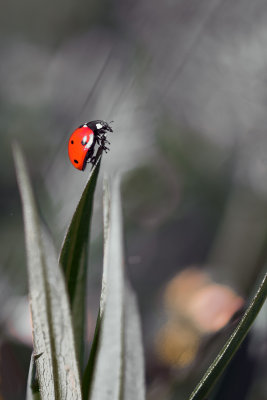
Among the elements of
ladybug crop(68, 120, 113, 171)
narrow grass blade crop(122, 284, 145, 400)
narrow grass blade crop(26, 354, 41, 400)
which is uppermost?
ladybug crop(68, 120, 113, 171)

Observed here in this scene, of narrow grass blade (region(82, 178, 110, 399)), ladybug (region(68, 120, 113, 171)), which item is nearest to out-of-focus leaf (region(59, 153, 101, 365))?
narrow grass blade (region(82, 178, 110, 399))

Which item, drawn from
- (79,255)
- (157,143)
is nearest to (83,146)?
(79,255)

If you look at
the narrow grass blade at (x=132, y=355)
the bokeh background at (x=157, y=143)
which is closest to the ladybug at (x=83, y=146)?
the bokeh background at (x=157, y=143)

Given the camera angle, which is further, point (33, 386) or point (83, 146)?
point (83, 146)

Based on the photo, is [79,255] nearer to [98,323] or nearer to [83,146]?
[98,323]

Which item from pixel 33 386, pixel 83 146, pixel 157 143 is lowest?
pixel 33 386

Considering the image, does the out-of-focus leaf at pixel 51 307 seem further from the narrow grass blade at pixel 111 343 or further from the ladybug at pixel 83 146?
the ladybug at pixel 83 146

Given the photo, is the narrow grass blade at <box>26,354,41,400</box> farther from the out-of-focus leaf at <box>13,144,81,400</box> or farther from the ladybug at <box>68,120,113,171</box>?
the ladybug at <box>68,120,113,171</box>
